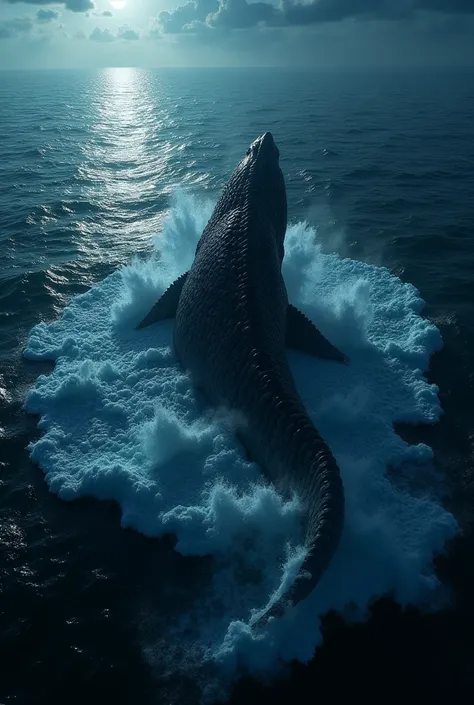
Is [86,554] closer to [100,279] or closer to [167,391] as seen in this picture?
[167,391]

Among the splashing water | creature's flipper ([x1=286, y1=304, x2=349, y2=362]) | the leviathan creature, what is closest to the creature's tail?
the leviathan creature

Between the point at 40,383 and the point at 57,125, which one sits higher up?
the point at 57,125

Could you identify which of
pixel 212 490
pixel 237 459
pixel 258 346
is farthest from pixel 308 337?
pixel 212 490

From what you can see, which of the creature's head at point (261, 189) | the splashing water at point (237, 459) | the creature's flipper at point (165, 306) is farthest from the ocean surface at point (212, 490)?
the creature's head at point (261, 189)

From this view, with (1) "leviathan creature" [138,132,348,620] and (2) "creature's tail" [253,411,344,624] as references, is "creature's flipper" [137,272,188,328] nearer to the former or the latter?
(1) "leviathan creature" [138,132,348,620]

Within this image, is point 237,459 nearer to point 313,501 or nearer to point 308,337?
point 313,501

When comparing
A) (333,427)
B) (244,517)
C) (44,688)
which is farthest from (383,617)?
(44,688)

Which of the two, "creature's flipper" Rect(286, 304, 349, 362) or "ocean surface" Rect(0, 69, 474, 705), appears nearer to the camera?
"ocean surface" Rect(0, 69, 474, 705)

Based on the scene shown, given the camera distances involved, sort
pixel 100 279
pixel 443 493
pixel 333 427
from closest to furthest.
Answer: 1. pixel 443 493
2. pixel 333 427
3. pixel 100 279
